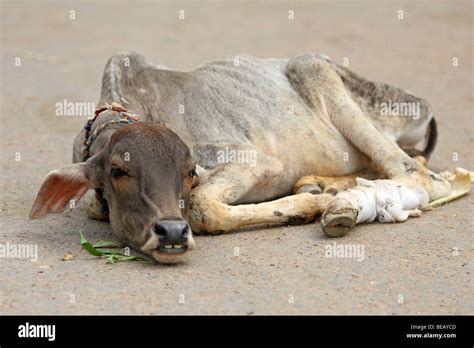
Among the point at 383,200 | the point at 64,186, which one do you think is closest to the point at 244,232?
the point at 383,200

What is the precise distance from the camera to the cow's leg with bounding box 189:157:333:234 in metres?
6.42

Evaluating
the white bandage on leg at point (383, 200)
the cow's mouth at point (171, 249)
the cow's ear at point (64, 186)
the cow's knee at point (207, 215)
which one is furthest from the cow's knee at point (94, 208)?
the white bandage on leg at point (383, 200)

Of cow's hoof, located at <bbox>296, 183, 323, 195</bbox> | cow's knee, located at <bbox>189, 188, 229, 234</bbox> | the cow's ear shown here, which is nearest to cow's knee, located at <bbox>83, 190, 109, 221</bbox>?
the cow's ear

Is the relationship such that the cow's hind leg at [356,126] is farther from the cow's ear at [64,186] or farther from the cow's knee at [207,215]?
the cow's ear at [64,186]

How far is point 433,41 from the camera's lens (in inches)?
566

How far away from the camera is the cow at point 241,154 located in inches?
231

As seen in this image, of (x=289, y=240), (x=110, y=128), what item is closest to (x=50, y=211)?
(x=110, y=128)

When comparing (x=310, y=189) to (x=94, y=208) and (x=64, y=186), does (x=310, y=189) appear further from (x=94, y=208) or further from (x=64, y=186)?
(x=64, y=186)

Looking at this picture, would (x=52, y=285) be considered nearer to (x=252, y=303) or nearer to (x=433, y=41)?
(x=252, y=303)

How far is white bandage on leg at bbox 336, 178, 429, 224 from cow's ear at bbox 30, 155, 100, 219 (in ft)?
5.59

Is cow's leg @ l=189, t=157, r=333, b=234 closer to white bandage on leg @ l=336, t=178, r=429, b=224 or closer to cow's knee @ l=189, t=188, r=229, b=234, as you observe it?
cow's knee @ l=189, t=188, r=229, b=234

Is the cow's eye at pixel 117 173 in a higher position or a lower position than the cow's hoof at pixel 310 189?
higher

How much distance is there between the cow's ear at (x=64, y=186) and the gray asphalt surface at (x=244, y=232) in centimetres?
24

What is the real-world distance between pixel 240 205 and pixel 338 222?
0.74 metres
